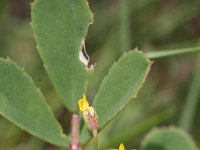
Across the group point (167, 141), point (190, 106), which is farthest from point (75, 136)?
point (190, 106)

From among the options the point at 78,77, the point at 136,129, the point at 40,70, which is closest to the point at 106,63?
the point at 40,70

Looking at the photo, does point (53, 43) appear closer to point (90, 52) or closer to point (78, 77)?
point (78, 77)

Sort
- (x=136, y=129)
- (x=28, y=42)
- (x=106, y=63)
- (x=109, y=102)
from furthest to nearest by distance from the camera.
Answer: (x=28, y=42) < (x=106, y=63) < (x=136, y=129) < (x=109, y=102)

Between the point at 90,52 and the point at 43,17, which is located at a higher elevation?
the point at 43,17

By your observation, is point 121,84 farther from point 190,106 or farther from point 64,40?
point 190,106

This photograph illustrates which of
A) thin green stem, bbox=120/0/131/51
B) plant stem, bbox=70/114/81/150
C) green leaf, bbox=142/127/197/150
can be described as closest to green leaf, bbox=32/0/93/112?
plant stem, bbox=70/114/81/150

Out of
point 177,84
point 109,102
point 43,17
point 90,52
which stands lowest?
point 177,84

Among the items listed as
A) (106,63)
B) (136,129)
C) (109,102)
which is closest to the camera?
(109,102)
